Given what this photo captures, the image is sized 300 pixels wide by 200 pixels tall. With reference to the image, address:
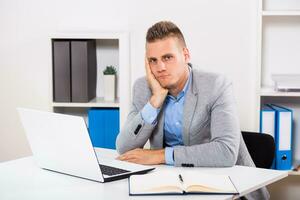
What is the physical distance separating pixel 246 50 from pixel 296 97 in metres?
0.43

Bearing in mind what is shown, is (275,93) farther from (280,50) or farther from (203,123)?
(203,123)

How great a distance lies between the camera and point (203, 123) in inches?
95.3

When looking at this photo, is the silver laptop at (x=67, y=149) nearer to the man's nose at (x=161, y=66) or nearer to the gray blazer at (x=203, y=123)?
the gray blazer at (x=203, y=123)

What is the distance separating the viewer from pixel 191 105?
95.0 inches

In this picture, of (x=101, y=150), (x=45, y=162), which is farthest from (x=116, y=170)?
(x=101, y=150)

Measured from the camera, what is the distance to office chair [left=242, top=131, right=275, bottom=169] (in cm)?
253

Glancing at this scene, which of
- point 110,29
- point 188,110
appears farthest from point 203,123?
point 110,29

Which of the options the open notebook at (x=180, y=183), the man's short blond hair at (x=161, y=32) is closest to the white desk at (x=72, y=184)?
the open notebook at (x=180, y=183)

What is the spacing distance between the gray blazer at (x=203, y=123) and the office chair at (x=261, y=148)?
135mm

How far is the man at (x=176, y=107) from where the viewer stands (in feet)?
7.71

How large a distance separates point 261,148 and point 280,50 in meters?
0.93

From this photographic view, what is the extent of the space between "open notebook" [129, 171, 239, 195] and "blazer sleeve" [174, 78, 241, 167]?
0.63ft

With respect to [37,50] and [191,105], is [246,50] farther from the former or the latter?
[37,50]

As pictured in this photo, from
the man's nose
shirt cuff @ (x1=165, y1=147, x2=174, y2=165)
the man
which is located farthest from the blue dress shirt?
shirt cuff @ (x1=165, y1=147, x2=174, y2=165)
